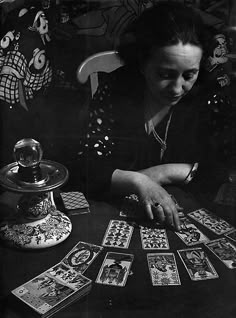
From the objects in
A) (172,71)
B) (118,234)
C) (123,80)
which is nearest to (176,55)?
(172,71)

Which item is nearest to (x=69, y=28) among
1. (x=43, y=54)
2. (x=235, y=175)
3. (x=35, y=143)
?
(x=43, y=54)

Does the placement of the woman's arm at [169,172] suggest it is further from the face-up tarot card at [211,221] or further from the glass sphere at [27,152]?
the glass sphere at [27,152]

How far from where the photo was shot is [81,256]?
1241 mm

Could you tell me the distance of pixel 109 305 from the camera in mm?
1091

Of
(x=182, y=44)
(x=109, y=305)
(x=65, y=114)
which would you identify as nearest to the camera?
(x=109, y=305)

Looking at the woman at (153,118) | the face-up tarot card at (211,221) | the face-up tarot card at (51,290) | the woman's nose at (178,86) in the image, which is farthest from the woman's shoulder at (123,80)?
the face-up tarot card at (51,290)

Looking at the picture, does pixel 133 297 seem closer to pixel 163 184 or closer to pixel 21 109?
pixel 163 184

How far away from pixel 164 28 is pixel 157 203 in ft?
1.84

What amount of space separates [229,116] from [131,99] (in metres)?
0.34

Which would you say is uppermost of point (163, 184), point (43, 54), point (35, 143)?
point (43, 54)

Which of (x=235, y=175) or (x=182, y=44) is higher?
(x=182, y=44)

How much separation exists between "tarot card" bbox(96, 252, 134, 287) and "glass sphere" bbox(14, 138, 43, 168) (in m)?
0.37

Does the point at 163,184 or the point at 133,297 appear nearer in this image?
the point at 133,297

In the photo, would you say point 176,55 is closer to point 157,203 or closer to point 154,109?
point 154,109
